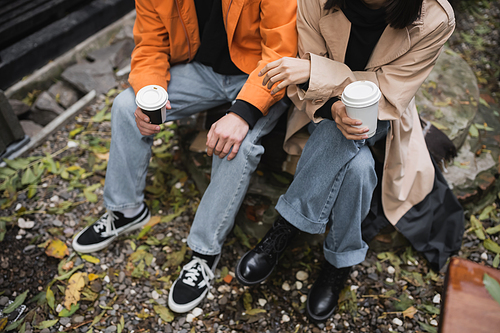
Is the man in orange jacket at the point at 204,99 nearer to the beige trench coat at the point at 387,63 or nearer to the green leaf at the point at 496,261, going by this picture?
the beige trench coat at the point at 387,63

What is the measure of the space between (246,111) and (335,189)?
2.01ft

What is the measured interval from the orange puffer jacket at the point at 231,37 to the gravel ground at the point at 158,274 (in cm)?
98

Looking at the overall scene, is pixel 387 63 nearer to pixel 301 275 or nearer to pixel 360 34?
pixel 360 34

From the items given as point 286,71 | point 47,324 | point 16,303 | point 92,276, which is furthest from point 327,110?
point 16,303

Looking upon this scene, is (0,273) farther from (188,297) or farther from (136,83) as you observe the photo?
(136,83)

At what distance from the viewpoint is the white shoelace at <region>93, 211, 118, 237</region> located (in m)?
2.38

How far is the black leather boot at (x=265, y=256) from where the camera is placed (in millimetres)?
2136

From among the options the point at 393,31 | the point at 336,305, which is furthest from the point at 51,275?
the point at 393,31

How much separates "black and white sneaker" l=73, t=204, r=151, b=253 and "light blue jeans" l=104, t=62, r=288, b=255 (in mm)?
133

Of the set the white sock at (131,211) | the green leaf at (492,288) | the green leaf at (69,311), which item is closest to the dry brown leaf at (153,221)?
the white sock at (131,211)

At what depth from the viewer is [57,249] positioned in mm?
2408

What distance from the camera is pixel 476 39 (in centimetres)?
456

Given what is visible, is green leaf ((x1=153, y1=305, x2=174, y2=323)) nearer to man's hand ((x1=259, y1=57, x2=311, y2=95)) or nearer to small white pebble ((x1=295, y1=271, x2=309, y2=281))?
small white pebble ((x1=295, y1=271, x2=309, y2=281))

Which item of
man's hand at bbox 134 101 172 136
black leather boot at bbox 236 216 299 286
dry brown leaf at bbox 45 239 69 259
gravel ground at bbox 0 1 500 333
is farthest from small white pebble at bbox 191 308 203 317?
man's hand at bbox 134 101 172 136
